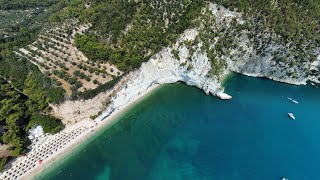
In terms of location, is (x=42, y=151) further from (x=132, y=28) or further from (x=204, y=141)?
Answer: (x=132, y=28)

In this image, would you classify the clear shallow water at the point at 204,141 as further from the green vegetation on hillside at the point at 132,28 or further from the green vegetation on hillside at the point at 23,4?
the green vegetation on hillside at the point at 23,4

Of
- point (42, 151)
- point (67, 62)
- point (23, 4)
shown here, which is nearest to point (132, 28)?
point (67, 62)

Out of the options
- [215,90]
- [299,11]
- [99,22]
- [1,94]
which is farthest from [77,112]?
[299,11]

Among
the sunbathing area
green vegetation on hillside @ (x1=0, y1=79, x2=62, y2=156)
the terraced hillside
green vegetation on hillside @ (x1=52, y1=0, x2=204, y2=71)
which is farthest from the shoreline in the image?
green vegetation on hillside @ (x1=52, y1=0, x2=204, y2=71)

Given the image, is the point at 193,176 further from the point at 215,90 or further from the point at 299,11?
the point at 299,11

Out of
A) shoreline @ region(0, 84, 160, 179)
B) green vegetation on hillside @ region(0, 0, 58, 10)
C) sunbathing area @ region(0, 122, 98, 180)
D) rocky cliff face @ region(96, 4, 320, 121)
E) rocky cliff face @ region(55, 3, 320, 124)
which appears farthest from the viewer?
green vegetation on hillside @ region(0, 0, 58, 10)

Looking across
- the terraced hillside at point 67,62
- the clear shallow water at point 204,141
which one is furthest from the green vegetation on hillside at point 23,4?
the clear shallow water at point 204,141

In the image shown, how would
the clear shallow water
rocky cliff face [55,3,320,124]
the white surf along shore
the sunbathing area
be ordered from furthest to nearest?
rocky cliff face [55,3,320,124], the white surf along shore, the clear shallow water, the sunbathing area

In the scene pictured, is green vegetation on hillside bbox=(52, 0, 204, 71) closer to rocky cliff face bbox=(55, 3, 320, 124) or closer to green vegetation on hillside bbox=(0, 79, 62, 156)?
rocky cliff face bbox=(55, 3, 320, 124)
